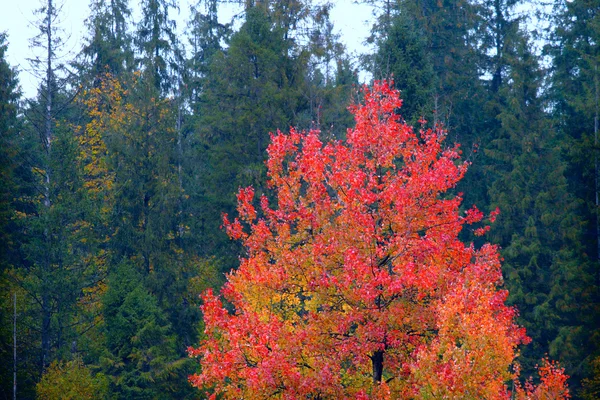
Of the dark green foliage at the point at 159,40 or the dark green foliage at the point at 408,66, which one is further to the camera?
the dark green foliage at the point at 159,40

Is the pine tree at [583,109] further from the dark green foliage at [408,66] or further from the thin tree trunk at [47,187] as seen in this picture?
the thin tree trunk at [47,187]

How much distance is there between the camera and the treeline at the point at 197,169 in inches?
1039

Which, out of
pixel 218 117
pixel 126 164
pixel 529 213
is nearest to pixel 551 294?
pixel 529 213

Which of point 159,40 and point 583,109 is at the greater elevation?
point 159,40

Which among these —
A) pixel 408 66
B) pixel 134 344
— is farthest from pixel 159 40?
pixel 134 344

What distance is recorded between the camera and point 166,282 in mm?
30172

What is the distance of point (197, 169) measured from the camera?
38.2 meters

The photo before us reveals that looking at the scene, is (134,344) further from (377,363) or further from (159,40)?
(159,40)

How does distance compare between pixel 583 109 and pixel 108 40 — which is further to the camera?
pixel 108 40

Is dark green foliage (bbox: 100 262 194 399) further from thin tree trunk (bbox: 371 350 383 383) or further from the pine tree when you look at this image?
the pine tree

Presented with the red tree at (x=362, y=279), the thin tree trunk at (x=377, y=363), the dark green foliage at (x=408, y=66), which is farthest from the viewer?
the dark green foliage at (x=408, y=66)

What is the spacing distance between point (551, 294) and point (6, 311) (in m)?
22.4

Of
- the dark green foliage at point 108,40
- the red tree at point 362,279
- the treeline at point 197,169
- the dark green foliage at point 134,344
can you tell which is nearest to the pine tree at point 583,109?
the treeline at point 197,169

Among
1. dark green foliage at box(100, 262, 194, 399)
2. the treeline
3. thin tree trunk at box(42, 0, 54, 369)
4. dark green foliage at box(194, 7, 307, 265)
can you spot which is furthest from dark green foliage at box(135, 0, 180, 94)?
dark green foliage at box(100, 262, 194, 399)
